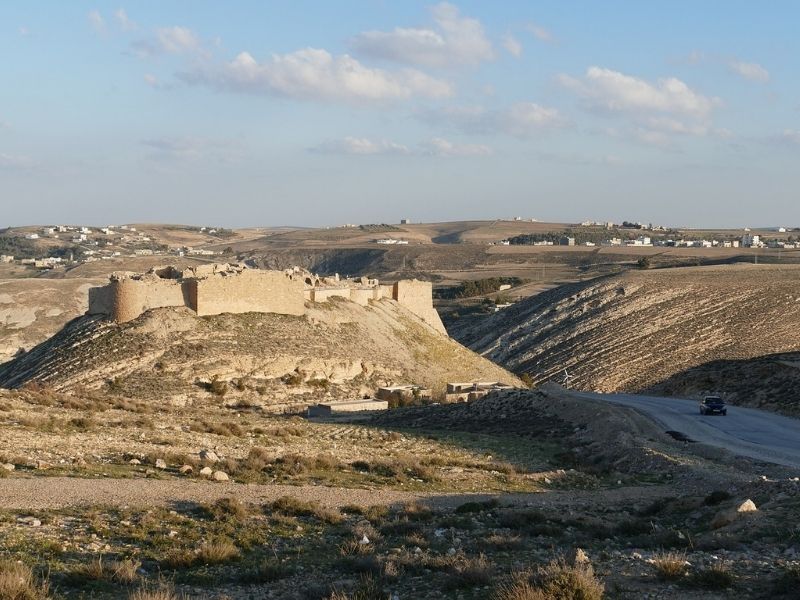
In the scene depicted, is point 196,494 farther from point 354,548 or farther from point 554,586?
point 554,586

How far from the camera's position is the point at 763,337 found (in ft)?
175

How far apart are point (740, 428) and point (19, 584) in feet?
71.7

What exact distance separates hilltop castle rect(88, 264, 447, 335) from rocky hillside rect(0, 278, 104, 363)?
84.5 ft

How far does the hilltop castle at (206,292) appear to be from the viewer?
35344mm

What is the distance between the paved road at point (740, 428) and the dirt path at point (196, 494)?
559 centimetres

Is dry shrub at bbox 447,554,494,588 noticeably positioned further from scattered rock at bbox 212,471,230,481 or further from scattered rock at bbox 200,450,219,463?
scattered rock at bbox 200,450,219,463

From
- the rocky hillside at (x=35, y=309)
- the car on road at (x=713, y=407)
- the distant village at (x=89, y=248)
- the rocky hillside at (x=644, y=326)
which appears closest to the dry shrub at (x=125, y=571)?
the car on road at (x=713, y=407)

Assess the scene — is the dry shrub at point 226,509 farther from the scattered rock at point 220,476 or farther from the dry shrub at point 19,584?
the dry shrub at point 19,584

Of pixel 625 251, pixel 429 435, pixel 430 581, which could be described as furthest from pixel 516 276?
pixel 430 581

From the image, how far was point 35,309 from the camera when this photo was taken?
231 feet

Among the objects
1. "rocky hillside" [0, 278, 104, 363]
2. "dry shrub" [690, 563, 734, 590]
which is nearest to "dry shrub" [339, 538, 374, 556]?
"dry shrub" [690, 563, 734, 590]

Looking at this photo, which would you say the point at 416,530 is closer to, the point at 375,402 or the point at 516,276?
the point at 375,402

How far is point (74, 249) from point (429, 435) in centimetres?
13775

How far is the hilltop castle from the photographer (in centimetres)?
3534
